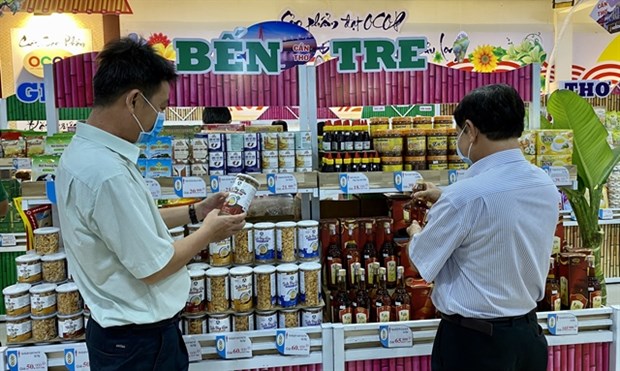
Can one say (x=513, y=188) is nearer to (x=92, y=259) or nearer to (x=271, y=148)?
(x=271, y=148)

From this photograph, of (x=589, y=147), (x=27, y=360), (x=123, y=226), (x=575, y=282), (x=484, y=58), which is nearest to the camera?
(x=123, y=226)

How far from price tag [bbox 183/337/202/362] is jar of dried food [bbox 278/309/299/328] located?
371 millimetres

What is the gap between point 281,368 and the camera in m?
2.49

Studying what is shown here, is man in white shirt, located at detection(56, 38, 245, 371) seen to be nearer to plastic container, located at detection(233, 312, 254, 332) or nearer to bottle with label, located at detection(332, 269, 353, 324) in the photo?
plastic container, located at detection(233, 312, 254, 332)

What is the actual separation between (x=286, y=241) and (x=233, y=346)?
511 millimetres

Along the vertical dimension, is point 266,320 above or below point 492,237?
below

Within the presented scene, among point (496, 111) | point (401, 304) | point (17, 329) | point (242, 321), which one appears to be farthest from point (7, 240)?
point (496, 111)

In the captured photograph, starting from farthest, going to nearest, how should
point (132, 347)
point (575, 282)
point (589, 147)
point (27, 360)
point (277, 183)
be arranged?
point (589, 147) → point (575, 282) → point (277, 183) → point (27, 360) → point (132, 347)

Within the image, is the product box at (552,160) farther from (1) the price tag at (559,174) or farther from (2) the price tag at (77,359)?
(2) the price tag at (77,359)

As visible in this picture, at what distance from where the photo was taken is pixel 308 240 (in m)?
2.54

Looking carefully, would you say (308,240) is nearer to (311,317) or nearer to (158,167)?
(311,317)

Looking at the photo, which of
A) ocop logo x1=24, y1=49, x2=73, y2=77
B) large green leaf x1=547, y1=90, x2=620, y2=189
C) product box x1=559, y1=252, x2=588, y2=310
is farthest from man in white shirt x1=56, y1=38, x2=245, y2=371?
ocop logo x1=24, y1=49, x2=73, y2=77

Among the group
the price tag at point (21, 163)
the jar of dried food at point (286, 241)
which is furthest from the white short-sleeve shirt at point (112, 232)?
the price tag at point (21, 163)

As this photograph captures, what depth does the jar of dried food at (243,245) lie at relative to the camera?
2.54m
